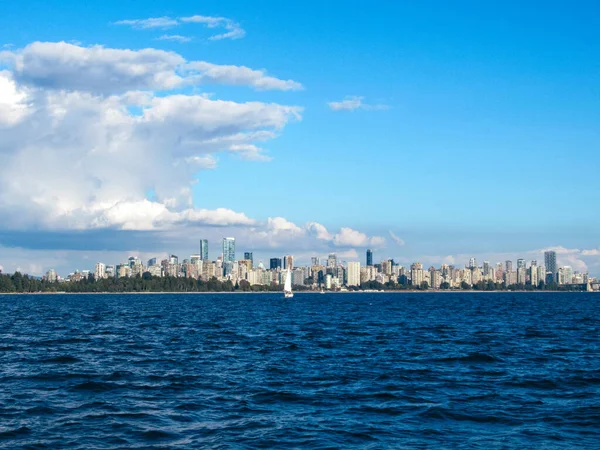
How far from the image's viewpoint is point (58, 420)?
27.4 m

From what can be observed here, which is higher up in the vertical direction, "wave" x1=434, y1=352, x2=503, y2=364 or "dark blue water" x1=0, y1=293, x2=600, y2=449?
"dark blue water" x1=0, y1=293, x2=600, y2=449

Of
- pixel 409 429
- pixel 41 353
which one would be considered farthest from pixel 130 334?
pixel 409 429

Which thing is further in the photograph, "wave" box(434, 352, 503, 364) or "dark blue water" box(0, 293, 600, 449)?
"wave" box(434, 352, 503, 364)

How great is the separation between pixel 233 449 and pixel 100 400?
10933mm

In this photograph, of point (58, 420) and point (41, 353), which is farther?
point (41, 353)

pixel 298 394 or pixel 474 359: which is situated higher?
pixel 298 394

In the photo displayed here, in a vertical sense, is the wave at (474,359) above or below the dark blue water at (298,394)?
below

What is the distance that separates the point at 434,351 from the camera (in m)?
51.9

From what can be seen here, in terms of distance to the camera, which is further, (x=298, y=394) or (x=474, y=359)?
(x=474, y=359)

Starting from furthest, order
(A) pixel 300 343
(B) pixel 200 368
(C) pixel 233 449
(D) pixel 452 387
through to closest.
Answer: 1. (A) pixel 300 343
2. (B) pixel 200 368
3. (D) pixel 452 387
4. (C) pixel 233 449

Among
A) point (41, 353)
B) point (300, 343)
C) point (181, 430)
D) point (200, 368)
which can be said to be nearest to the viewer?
point (181, 430)

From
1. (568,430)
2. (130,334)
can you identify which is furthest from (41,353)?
(568,430)

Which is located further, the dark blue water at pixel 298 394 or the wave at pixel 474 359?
the wave at pixel 474 359

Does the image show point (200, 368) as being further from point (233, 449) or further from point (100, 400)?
point (233, 449)
